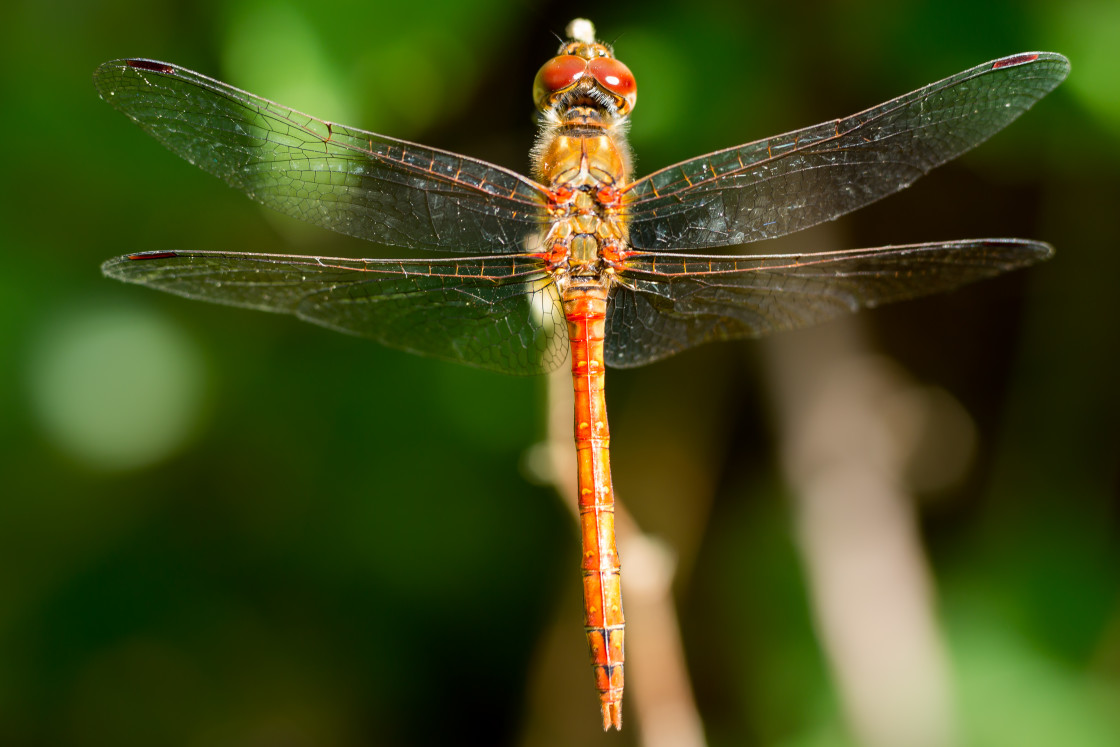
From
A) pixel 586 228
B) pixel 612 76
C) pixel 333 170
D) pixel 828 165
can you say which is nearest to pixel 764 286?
pixel 828 165

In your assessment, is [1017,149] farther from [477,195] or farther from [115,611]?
[115,611]

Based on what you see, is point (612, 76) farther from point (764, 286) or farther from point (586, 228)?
point (764, 286)

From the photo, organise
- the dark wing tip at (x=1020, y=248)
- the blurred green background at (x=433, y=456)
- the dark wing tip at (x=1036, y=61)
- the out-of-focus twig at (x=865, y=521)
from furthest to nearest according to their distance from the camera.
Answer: the blurred green background at (x=433, y=456) → the out-of-focus twig at (x=865, y=521) → the dark wing tip at (x=1020, y=248) → the dark wing tip at (x=1036, y=61)

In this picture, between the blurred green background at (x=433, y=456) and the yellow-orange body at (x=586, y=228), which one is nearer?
the yellow-orange body at (x=586, y=228)

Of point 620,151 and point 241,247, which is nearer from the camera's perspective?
point 620,151

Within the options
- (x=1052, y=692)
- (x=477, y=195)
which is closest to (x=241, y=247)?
(x=477, y=195)

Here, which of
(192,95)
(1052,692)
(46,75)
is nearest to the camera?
(192,95)

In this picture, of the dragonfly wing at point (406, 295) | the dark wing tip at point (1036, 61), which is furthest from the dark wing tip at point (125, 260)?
the dark wing tip at point (1036, 61)

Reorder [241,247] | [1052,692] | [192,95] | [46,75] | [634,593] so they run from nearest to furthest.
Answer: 1. [192,95]
2. [634,593]
3. [1052,692]
4. [46,75]
5. [241,247]

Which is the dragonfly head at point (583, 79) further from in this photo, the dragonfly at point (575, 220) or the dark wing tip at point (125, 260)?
the dark wing tip at point (125, 260)
